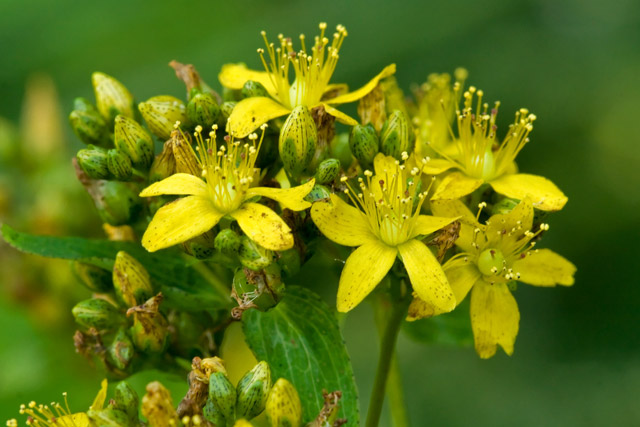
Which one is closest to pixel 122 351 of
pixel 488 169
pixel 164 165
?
pixel 164 165

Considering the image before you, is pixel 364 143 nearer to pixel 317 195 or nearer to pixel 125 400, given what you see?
pixel 317 195

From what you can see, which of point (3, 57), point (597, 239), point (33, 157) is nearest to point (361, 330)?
point (597, 239)

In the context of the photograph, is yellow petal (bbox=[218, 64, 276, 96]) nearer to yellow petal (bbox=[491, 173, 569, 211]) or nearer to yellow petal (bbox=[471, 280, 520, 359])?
yellow petal (bbox=[491, 173, 569, 211])

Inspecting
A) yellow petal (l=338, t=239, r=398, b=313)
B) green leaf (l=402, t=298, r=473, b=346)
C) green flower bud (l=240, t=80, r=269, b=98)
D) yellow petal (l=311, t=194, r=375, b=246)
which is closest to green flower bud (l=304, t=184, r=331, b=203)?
yellow petal (l=311, t=194, r=375, b=246)

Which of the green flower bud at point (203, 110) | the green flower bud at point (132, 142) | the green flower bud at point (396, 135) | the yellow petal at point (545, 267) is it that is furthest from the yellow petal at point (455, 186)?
the green flower bud at point (132, 142)

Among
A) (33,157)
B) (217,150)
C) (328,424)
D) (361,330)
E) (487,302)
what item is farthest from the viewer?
(361,330)

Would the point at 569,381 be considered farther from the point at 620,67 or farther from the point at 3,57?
the point at 3,57
